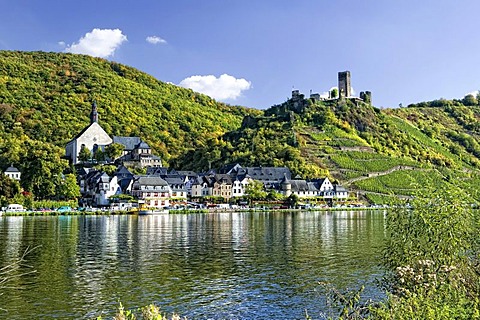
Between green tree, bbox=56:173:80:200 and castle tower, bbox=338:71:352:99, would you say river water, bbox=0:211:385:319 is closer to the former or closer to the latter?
green tree, bbox=56:173:80:200

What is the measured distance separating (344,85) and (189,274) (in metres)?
144

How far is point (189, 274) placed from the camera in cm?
2791

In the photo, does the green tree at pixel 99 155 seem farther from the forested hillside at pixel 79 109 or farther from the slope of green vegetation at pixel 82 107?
the slope of green vegetation at pixel 82 107

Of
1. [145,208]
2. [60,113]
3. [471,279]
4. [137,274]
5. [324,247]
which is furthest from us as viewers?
[60,113]

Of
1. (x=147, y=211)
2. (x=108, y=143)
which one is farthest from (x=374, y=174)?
(x=108, y=143)

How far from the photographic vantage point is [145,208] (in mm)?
94938

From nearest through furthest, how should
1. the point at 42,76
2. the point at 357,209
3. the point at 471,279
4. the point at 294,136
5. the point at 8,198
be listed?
the point at 471,279 < the point at 8,198 < the point at 357,209 < the point at 294,136 < the point at 42,76

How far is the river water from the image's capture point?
21172 millimetres

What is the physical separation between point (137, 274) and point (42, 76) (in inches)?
6384

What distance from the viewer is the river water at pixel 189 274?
21.2 meters

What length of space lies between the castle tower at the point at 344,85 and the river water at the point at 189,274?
4794 inches

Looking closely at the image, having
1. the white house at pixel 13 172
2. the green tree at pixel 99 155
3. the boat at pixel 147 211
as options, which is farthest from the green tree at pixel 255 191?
the white house at pixel 13 172

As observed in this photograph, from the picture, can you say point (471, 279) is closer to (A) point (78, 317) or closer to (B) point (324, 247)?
(A) point (78, 317)

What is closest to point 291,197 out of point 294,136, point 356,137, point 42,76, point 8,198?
point 294,136
